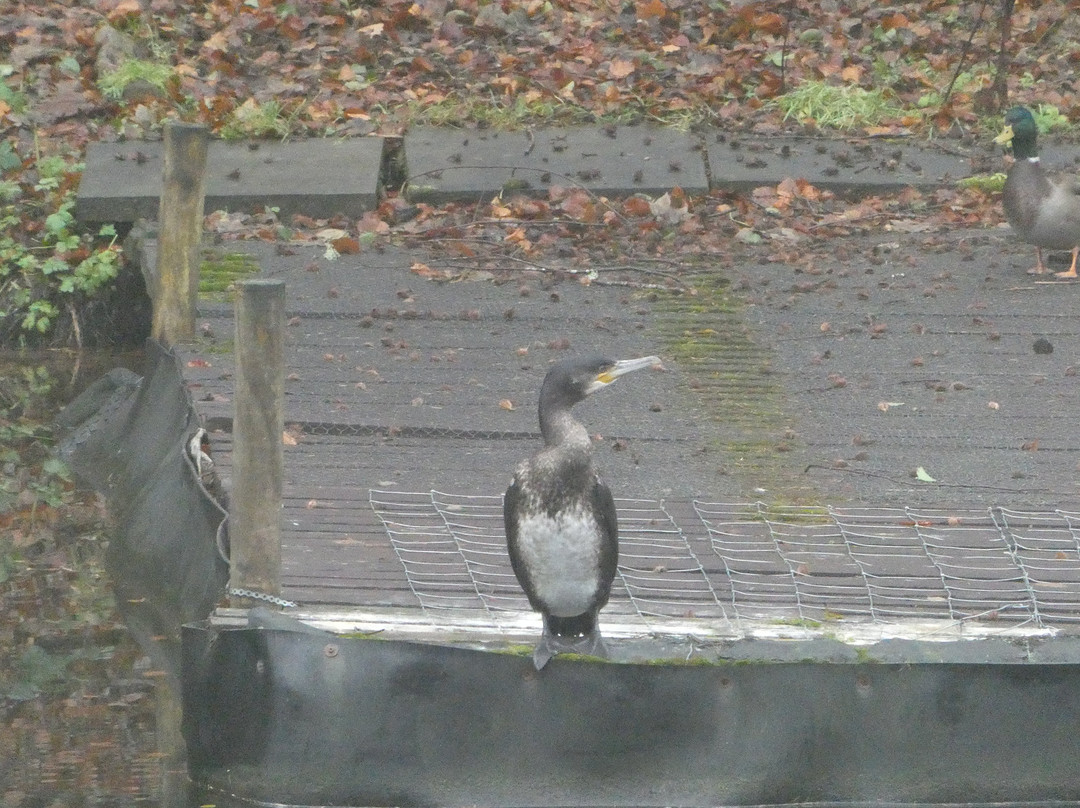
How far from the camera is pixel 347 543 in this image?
6.07 metres

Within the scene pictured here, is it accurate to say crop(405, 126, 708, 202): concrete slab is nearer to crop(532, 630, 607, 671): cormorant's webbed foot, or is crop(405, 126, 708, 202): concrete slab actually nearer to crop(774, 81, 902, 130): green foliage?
crop(774, 81, 902, 130): green foliage

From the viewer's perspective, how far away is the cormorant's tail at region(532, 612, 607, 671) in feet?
16.4

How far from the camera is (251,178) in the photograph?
11039 millimetres

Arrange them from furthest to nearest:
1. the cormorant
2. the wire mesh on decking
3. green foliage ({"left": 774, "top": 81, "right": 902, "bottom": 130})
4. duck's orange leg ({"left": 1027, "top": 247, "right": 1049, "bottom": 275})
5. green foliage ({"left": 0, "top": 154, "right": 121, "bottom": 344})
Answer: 1. green foliage ({"left": 774, "top": 81, "right": 902, "bottom": 130})
2. green foliage ({"left": 0, "top": 154, "right": 121, "bottom": 344})
3. duck's orange leg ({"left": 1027, "top": 247, "right": 1049, "bottom": 275})
4. the wire mesh on decking
5. the cormorant

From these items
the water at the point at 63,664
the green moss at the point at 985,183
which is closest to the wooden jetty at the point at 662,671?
the water at the point at 63,664

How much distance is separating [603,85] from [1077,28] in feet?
14.8

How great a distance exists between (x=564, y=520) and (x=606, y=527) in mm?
137

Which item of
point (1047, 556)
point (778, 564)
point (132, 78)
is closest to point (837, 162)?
point (132, 78)

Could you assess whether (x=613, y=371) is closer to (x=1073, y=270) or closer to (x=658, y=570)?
(x=658, y=570)

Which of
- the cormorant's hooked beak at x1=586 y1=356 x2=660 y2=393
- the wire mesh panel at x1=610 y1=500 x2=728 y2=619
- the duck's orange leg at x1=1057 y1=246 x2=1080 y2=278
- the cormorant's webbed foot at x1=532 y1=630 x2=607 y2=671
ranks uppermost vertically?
the cormorant's hooked beak at x1=586 y1=356 x2=660 y2=393

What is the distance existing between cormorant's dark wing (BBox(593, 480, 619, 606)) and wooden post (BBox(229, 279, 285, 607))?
1.02m

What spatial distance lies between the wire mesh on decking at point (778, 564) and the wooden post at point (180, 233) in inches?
98.1

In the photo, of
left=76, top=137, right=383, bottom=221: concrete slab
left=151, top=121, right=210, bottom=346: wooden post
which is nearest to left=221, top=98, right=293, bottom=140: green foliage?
left=76, top=137, right=383, bottom=221: concrete slab

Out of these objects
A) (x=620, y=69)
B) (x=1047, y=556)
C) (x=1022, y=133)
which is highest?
(x=1022, y=133)
